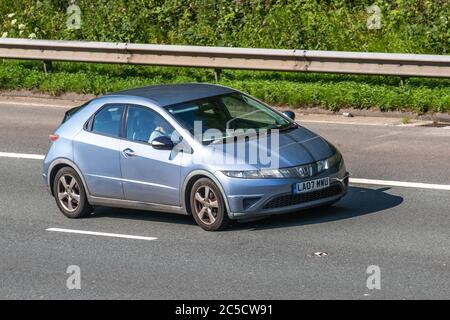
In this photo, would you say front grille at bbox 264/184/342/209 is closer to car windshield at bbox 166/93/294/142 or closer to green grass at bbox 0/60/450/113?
car windshield at bbox 166/93/294/142

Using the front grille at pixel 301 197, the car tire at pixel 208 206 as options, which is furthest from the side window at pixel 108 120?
the front grille at pixel 301 197

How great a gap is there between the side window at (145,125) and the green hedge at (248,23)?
9151 mm

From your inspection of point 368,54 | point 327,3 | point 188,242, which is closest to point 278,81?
point 368,54

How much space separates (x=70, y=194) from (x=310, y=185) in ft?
10.3

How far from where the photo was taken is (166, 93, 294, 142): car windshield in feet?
45.2

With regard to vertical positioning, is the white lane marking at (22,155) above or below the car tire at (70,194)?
below

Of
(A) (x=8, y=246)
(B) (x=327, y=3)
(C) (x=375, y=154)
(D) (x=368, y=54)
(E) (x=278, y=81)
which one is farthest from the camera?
(B) (x=327, y=3)

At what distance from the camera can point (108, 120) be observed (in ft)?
47.6

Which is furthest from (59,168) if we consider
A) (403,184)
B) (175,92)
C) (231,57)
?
(231,57)

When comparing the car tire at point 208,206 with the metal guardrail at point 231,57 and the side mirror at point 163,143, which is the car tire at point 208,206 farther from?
the metal guardrail at point 231,57

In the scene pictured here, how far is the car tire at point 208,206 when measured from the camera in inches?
519
